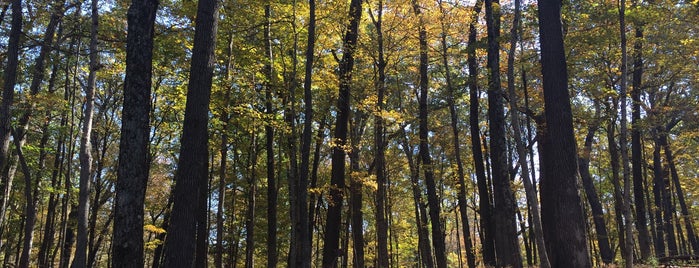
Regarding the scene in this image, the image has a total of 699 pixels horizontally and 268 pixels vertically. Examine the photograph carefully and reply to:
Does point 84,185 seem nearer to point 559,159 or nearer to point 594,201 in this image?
point 559,159

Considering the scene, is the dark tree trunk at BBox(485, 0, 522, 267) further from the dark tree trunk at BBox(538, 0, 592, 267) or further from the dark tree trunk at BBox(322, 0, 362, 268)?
the dark tree trunk at BBox(322, 0, 362, 268)

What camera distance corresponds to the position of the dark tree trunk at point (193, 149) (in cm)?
696

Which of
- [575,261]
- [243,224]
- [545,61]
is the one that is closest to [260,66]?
[545,61]

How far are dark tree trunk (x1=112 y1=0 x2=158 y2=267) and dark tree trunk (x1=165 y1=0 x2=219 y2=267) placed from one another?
0.53 metres

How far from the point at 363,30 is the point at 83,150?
11073 millimetres

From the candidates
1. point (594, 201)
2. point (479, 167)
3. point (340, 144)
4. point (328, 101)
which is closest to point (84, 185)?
point (340, 144)

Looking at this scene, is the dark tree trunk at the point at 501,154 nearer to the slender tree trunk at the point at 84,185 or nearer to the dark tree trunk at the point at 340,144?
the dark tree trunk at the point at 340,144

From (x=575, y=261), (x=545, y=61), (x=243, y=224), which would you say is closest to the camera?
(x=575, y=261)

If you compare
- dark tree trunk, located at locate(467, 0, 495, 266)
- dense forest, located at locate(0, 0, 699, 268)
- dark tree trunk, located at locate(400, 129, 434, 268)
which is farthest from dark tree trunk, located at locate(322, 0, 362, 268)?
dark tree trunk, located at locate(467, 0, 495, 266)

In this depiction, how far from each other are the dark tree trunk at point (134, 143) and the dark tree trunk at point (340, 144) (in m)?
7.52

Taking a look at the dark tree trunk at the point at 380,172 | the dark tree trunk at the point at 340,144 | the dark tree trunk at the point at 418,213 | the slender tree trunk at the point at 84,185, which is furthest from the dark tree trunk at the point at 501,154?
the slender tree trunk at the point at 84,185

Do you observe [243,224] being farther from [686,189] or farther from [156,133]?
[686,189]

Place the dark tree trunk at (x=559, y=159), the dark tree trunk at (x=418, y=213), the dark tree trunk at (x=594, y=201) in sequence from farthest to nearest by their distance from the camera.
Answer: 1. the dark tree trunk at (x=594, y=201)
2. the dark tree trunk at (x=418, y=213)
3. the dark tree trunk at (x=559, y=159)

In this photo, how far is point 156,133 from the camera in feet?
75.2
